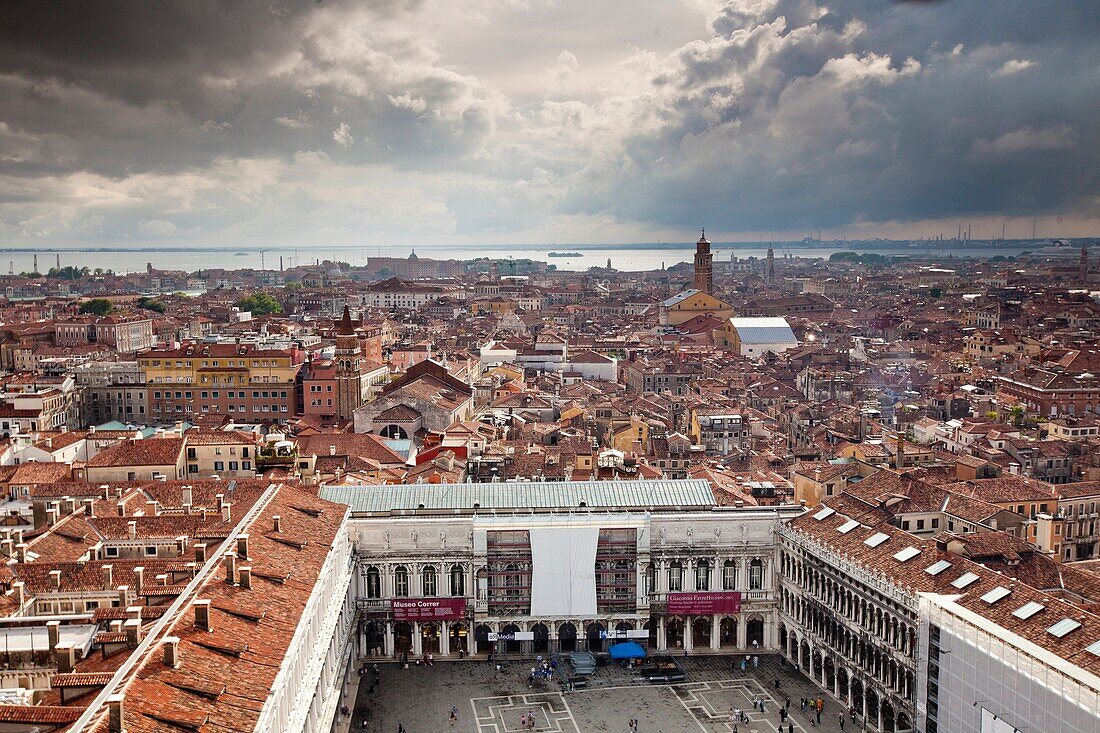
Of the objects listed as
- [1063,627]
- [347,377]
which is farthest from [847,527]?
[347,377]

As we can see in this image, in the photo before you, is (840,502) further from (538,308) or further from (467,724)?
(538,308)

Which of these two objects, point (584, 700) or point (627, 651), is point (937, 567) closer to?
point (627, 651)

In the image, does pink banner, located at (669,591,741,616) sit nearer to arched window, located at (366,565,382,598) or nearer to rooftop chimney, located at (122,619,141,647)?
arched window, located at (366,565,382,598)

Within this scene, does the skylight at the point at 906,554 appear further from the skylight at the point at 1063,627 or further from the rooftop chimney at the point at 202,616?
the rooftop chimney at the point at 202,616

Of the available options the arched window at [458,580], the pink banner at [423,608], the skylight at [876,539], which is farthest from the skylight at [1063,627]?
the pink banner at [423,608]

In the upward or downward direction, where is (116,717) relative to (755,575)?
upward

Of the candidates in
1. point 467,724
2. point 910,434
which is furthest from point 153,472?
point 910,434
